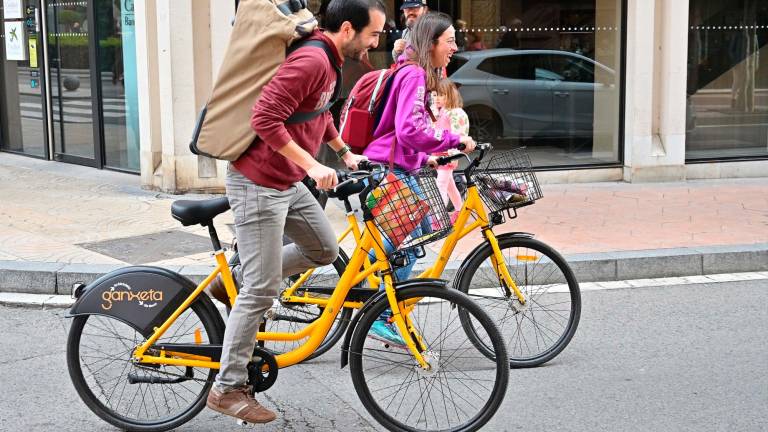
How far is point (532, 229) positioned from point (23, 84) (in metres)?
7.56

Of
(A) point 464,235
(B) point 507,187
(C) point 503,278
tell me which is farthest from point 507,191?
(C) point 503,278

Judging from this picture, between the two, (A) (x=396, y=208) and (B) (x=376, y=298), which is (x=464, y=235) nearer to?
(A) (x=396, y=208)

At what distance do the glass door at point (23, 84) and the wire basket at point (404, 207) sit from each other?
9.28 meters

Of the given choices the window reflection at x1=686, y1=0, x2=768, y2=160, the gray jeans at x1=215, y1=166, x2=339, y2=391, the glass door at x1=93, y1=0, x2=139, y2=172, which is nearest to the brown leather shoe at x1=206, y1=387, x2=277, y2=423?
the gray jeans at x1=215, y1=166, x2=339, y2=391

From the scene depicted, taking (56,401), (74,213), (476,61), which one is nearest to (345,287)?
(56,401)

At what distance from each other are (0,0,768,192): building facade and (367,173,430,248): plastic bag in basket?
5848mm

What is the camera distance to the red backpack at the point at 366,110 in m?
5.53

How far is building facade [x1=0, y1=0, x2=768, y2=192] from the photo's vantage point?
33.6 ft

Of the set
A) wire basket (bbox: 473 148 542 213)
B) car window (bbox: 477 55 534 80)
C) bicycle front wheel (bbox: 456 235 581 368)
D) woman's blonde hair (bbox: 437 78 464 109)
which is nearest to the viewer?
wire basket (bbox: 473 148 542 213)

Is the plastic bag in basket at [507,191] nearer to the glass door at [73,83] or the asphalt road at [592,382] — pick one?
the asphalt road at [592,382]

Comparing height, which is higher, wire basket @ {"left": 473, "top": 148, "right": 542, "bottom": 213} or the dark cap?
the dark cap

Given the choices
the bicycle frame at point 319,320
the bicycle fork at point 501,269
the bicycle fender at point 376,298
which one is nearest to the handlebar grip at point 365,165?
the bicycle frame at point 319,320

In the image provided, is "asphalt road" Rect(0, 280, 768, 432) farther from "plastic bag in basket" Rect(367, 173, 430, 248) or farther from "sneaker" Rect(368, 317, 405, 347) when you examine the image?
"plastic bag in basket" Rect(367, 173, 430, 248)

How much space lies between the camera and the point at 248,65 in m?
3.99
